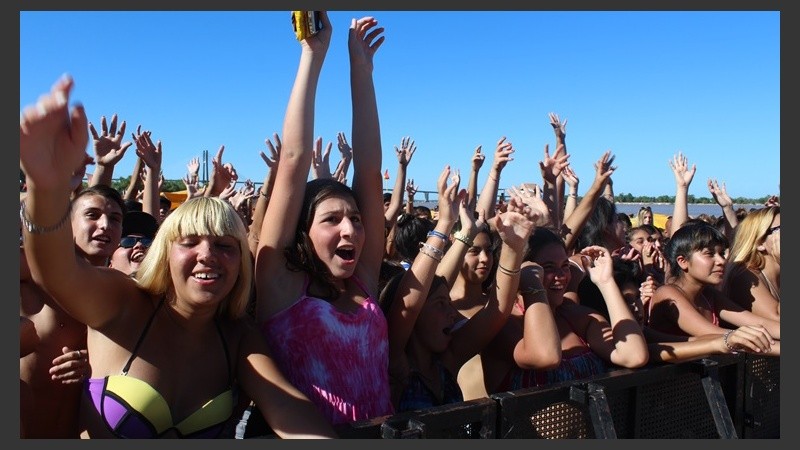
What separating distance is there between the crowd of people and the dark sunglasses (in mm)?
11

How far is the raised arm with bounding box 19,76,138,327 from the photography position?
151cm

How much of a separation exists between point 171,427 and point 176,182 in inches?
1205

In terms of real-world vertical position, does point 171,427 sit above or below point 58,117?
below

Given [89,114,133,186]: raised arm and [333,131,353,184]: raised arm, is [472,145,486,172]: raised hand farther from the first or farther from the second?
[89,114,133,186]: raised arm

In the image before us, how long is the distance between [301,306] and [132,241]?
72.1 inches

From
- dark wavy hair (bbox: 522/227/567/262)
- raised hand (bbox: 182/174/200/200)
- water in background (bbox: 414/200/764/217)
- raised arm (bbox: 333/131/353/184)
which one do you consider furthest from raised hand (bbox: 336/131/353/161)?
water in background (bbox: 414/200/764/217)

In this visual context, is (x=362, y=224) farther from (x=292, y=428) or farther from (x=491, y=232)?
(x=491, y=232)

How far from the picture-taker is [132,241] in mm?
3615

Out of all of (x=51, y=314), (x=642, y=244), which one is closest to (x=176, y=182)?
(x=642, y=244)

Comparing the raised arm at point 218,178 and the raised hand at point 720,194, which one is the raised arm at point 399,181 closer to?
the raised arm at point 218,178

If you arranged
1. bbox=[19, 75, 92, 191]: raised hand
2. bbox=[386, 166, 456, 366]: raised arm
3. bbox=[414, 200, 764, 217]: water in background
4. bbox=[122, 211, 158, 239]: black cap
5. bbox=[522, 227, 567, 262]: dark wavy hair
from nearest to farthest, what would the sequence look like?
bbox=[19, 75, 92, 191]: raised hand
bbox=[386, 166, 456, 366]: raised arm
bbox=[522, 227, 567, 262]: dark wavy hair
bbox=[122, 211, 158, 239]: black cap
bbox=[414, 200, 764, 217]: water in background

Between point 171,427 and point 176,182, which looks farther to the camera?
point 176,182

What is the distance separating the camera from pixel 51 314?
8.21ft

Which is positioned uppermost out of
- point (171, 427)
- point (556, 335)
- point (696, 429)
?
point (556, 335)
